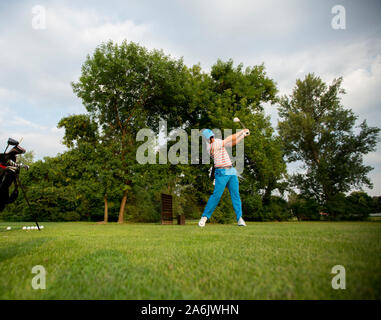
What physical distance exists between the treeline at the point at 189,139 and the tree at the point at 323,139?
0.36 feet

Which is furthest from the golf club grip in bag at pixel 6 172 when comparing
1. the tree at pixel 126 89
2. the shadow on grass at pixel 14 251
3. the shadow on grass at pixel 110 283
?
the tree at pixel 126 89

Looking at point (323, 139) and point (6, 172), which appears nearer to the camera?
point (6, 172)

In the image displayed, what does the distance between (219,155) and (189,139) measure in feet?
41.7

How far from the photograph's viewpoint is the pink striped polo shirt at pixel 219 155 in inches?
282

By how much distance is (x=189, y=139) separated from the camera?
19797mm

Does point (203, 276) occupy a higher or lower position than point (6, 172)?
lower

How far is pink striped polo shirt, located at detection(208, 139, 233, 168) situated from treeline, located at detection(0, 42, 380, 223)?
658 cm

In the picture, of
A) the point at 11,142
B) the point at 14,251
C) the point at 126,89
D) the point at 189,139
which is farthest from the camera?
the point at 189,139

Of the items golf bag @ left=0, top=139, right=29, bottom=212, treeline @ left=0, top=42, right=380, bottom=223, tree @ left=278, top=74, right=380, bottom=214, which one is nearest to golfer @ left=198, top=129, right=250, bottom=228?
golf bag @ left=0, top=139, right=29, bottom=212

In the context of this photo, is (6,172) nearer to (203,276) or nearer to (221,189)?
(203,276)

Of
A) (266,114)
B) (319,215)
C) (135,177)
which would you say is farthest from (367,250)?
(319,215)

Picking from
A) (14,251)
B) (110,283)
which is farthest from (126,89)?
(110,283)

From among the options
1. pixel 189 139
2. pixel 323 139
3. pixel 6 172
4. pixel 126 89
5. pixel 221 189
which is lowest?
pixel 221 189

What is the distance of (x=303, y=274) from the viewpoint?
156 centimetres
